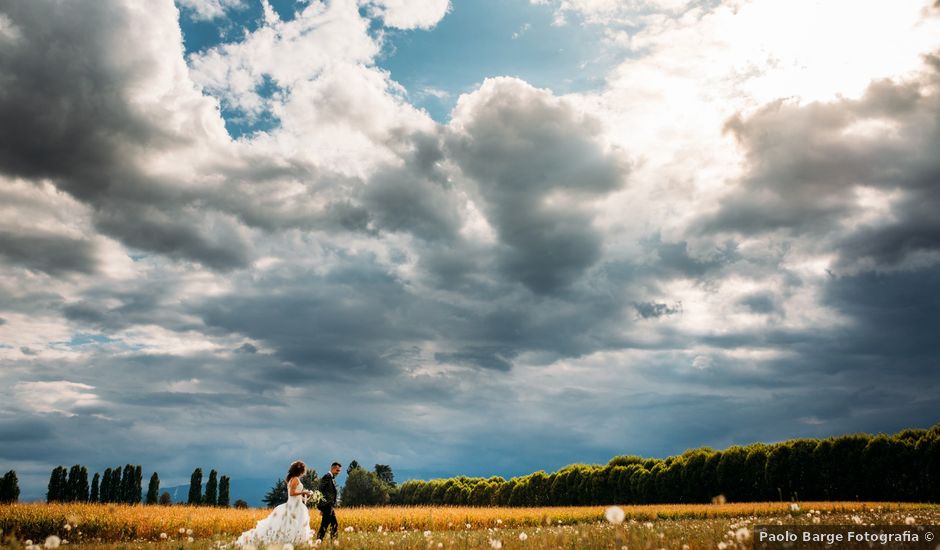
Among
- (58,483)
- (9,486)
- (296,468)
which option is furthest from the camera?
(58,483)

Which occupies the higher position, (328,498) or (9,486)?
(328,498)

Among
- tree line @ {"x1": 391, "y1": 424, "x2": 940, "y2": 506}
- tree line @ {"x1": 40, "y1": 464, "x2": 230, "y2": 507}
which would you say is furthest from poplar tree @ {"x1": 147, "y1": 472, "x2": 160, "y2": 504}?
tree line @ {"x1": 391, "y1": 424, "x2": 940, "y2": 506}

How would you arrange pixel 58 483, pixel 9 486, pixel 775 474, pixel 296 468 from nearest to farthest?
pixel 296 468, pixel 775 474, pixel 9 486, pixel 58 483

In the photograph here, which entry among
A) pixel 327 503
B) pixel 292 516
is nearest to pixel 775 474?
pixel 327 503

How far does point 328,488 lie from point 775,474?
4934 centimetres

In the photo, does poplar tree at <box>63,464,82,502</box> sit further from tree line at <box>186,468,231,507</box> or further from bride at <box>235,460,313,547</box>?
bride at <box>235,460,313,547</box>

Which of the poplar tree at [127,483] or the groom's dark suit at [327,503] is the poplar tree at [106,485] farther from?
the groom's dark suit at [327,503]

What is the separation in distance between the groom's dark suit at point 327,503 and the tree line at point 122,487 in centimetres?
6469

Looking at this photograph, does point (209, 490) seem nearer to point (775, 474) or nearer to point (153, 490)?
point (153, 490)

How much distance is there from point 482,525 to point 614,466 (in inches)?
1593

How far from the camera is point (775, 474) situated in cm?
5512

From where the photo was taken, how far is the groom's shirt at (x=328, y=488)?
20.3 meters

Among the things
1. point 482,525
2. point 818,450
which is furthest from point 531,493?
point 482,525

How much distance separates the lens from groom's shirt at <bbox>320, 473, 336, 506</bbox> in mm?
20344
